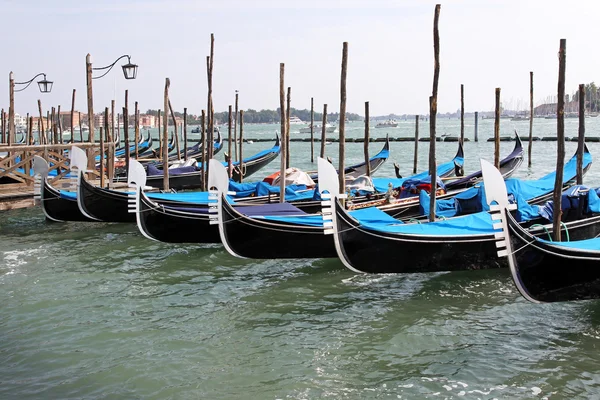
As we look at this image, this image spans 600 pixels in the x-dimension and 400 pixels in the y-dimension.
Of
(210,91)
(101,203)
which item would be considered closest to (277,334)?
(101,203)

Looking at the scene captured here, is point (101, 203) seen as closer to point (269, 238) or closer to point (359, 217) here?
point (269, 238)

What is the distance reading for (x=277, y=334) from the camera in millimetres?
4840

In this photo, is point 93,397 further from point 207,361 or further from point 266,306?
point 266,306

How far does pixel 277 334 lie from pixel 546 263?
185cm

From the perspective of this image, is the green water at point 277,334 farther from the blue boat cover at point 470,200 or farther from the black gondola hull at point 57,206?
the black gondola hull at point 57,206

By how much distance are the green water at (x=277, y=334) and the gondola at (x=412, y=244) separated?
19 cm

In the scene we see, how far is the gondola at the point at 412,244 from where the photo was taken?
5.74 metres

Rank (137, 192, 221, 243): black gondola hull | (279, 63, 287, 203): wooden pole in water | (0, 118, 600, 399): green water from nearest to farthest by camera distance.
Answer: (0, 118, 600, 399): green water, (137, 192, 221, 243): black gondola hull, (279, 63, 287, 203): wooden pole in water

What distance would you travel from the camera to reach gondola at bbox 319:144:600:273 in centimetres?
574

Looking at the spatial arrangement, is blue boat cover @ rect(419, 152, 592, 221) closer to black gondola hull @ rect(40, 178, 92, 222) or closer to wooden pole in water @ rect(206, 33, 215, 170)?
wooden pole in water @ rect(206, 33, 215, 170)

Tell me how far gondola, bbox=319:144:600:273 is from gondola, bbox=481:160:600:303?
Result: 1.13m

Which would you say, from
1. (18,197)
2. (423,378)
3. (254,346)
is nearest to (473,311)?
(423,378)

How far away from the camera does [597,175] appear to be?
17047 mm

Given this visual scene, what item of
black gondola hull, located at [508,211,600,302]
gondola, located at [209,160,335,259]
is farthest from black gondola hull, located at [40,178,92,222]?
black gondola hull, located at [508,211,600,302]
